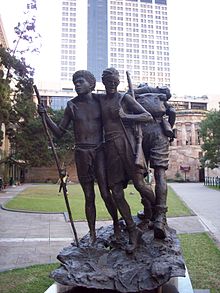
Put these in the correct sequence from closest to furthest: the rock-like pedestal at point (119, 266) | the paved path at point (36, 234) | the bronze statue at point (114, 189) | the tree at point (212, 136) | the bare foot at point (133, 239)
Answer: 1. the rock-like pedestal at point (119, 266)
2. the bronze statue at point (114, 189)
3. the bare foot at point (133, 239)
4. the paved path at point (36, 234)
5. the tree at point (212, 136)

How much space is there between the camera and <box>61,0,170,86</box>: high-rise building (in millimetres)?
91125

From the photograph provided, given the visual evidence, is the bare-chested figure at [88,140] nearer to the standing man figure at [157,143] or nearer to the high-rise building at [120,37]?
the standing man figure at [157,143]

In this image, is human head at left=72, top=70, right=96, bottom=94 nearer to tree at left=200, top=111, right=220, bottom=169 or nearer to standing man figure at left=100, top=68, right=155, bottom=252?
standing man figure at left=100, top=68, right=155, bottom=252

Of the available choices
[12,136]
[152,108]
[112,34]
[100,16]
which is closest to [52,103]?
[12,136]

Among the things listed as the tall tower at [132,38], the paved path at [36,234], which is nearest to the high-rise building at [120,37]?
the tall tower at [132,38]

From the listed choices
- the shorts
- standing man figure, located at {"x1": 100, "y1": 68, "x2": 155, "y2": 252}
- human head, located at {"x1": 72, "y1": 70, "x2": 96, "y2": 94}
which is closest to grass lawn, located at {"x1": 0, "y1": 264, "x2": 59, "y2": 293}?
standing man figure, located at {"x1": 100, "y1": 68, "x2": 155, "y2": 252}

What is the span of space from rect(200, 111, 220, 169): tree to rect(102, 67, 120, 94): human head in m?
25.7

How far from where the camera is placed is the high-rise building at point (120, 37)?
91.1 meters

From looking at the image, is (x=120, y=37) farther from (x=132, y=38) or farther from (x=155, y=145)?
(x=155, y=145)

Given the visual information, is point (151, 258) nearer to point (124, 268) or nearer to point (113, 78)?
point (124, 268)

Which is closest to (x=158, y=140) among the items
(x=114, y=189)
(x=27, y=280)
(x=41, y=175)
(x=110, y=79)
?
(x=114, y=189)

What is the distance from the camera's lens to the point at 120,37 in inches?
3728

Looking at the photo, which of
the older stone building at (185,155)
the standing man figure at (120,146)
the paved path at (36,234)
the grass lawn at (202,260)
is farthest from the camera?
the older stone building at (185,155)

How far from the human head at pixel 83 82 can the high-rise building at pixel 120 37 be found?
85613 millimetres
